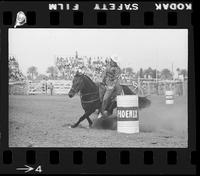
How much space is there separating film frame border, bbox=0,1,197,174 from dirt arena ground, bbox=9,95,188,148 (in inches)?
3.3

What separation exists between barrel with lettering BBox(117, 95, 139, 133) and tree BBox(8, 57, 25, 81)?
1.43 metres

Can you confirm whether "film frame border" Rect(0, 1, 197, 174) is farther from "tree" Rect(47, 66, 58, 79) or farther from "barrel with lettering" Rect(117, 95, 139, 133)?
"tree" Rect(47, 66, 58, 79)

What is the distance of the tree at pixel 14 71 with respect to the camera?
952cm

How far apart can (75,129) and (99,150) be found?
447 millimetres

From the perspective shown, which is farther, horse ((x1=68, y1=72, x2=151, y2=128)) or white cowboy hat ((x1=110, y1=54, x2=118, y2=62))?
horse ((x1=68, y1=72, x2=151, y2=128))

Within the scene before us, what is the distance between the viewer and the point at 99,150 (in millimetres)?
9523

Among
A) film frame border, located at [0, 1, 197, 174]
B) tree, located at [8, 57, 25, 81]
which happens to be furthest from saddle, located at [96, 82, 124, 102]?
tree, located at [8, 57, 25, 81]

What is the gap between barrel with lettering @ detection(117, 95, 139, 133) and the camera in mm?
9500

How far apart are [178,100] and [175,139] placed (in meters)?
0.54

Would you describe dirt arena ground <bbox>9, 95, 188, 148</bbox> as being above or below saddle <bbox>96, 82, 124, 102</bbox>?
below

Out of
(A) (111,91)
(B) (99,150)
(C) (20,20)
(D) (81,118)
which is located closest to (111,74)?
(A) (111,91)

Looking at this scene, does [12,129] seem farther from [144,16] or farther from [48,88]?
[144,16]

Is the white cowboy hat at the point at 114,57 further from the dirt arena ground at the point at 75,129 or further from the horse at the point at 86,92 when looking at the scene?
the dirt arena ground at the point at 75,129

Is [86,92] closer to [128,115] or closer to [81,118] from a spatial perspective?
[81,118]
